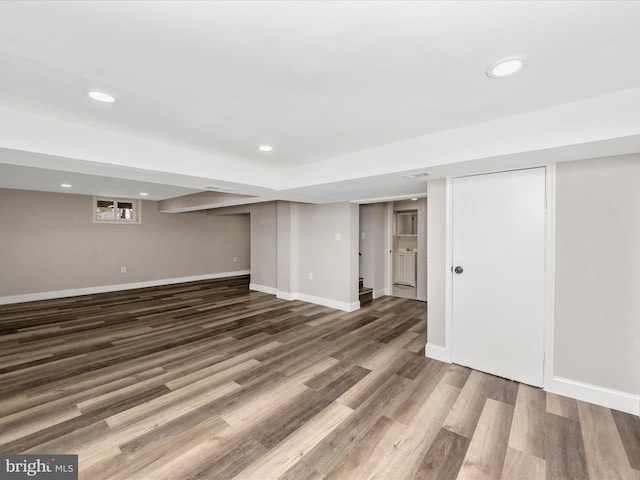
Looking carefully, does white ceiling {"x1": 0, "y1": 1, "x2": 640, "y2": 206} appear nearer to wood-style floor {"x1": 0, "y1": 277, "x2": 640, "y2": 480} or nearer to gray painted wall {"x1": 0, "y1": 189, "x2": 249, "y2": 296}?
wood-style floor {"x1": 0, "y1": 277, "x2": 640, "y2": 480}

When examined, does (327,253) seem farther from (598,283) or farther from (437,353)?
(598,283)

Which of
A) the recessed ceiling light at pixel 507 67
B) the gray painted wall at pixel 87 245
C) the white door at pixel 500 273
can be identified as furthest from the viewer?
the gray painted wall at pixel 87 245

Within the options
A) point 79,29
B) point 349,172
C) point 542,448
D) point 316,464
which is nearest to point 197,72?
point 79,29

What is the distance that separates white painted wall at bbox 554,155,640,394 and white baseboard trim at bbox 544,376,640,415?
0.04m

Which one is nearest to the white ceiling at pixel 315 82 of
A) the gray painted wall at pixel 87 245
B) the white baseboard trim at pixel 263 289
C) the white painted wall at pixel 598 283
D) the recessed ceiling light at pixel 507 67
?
the recessed ceiling light at pixel 507 67

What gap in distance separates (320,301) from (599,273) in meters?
3.98

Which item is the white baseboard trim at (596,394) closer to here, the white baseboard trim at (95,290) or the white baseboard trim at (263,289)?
the white baseboard trim at (263,289)

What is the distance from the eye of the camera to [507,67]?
1.53m

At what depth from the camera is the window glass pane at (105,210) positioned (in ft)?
21.9

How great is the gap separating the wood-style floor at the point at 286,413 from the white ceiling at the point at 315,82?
1.99m

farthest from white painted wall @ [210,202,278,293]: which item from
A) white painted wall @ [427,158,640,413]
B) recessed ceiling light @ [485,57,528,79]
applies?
recessed ceiling light @ [485,57,528,79]

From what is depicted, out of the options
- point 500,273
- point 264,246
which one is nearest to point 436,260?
point 500,273

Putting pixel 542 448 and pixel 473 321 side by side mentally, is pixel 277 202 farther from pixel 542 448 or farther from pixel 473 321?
pixel 542 448

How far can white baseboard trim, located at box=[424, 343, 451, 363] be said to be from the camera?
10.1ft
